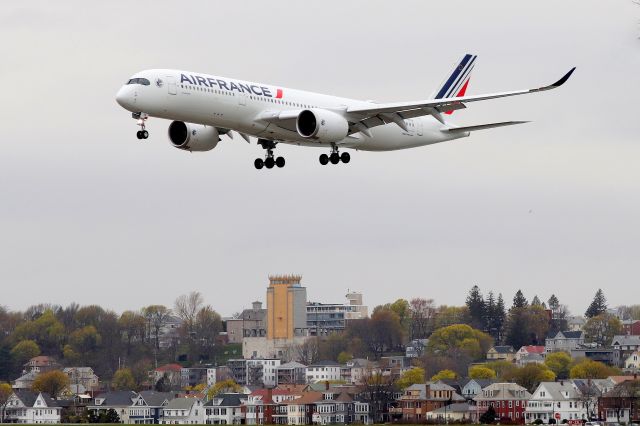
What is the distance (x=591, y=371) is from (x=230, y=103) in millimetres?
104420

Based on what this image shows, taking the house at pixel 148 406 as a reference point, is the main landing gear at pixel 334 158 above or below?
above

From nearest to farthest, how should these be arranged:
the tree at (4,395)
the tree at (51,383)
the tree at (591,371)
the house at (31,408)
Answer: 1. the house at (31,408)
2. the tree at (4,395)
3. the tree at (51,383)
4. the tree at (591,371)

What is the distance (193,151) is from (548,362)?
381ft

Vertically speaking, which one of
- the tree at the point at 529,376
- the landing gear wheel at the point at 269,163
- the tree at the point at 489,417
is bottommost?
the tree at the point at 489,417

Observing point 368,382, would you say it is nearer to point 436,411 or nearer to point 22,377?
point 436,411

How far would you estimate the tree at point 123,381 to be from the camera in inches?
7564

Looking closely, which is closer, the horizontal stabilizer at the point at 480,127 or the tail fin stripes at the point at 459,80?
the horizontal stabilizer at the point at 480,127

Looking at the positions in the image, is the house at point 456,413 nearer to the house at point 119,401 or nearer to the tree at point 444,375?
the tree at point 444,375

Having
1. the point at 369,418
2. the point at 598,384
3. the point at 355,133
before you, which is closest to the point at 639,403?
the point at 598,384

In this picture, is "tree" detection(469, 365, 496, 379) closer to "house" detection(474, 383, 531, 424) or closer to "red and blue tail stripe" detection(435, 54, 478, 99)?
"house" detection(474, 383, 531, 424)

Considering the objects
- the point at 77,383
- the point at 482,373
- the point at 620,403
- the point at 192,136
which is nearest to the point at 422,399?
the point at 620,403

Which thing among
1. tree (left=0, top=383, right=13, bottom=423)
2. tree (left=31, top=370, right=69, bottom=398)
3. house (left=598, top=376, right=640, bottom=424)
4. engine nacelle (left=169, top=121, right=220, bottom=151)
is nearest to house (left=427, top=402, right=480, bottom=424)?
house (left=598, top=376, right=640, bottom=424)

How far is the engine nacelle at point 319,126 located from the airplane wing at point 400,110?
7.23 ft

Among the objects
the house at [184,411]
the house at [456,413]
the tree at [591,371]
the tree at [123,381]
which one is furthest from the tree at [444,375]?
the tree at [123,381]
